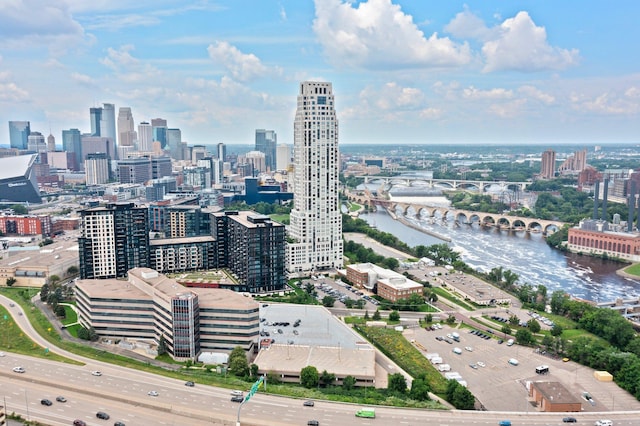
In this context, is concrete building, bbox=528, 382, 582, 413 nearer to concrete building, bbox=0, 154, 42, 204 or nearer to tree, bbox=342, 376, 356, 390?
tree, bbox=342, 376, 356, 390

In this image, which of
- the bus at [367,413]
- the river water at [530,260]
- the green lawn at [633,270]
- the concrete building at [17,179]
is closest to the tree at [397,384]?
the bus at [367,413]

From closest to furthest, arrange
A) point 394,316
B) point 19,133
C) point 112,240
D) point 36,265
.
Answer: point 394,316, point 112,240, point 36,265, point 19,133

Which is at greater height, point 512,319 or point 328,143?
point 328,143

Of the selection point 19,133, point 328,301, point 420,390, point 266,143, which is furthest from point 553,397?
point 19,133

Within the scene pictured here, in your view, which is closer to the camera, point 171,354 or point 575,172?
point 171,354

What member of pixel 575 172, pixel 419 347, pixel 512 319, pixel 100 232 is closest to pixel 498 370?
pixel 419 347

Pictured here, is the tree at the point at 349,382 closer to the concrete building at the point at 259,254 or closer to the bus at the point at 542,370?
the bus at the point at 542,370

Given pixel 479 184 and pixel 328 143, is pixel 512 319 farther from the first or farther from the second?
pixel 479 184

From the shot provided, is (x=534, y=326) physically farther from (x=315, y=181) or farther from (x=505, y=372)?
(x=315, y=181)
